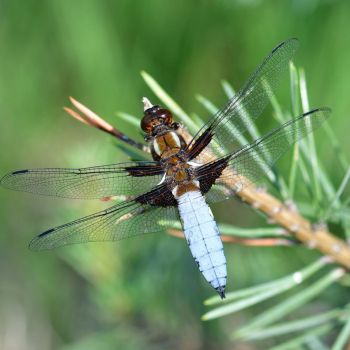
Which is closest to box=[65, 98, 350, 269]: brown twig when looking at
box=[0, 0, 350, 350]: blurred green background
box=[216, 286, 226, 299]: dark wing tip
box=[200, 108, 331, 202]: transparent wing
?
box=[200, 108, 331, 202]: transparent wing

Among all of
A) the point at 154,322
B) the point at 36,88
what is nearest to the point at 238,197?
the point at 154,322

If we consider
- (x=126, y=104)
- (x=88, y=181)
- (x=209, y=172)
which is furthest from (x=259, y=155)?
(x=126, y=104)

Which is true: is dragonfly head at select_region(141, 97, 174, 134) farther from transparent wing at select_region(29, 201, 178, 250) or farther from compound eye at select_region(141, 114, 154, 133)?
transparent wing at select_region(29, 201, 178, 250)

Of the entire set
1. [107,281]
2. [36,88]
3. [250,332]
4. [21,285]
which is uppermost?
[36,88]

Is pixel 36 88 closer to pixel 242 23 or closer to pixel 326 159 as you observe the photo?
pixel 242 23

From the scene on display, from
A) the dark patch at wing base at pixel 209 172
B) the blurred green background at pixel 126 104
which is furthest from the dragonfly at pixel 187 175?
the blurred green background at pixel 126 104

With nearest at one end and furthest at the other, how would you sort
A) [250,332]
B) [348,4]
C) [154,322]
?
[250,332] < [154,322] < [348,4]

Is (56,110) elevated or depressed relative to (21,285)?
elevated
